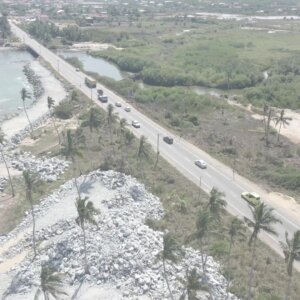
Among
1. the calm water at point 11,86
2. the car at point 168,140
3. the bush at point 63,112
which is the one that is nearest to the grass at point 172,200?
the car at point 168,140

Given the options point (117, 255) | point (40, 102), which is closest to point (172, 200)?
point (117, 255)

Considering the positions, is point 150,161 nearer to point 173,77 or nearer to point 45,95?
point 45,95

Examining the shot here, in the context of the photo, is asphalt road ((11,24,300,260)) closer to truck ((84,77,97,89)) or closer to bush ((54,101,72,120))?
bush ((54,101,72,120))

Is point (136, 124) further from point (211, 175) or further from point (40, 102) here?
point (40, 102)

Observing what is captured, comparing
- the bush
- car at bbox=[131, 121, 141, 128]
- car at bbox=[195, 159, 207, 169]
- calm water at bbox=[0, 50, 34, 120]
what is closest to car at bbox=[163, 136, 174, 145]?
car at bbox=[131, 121, 141, 128]

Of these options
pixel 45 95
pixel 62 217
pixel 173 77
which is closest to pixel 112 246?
pixel 62 217

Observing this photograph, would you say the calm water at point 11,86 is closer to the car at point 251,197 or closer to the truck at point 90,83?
the truck at point 90,83
